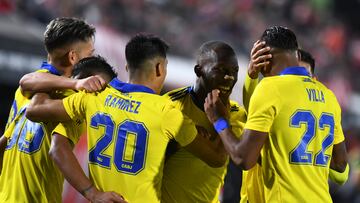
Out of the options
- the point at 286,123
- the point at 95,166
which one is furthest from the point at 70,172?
the point at 286,123

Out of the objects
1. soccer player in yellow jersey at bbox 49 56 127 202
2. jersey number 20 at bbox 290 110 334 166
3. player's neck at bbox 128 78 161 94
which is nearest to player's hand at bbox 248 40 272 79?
jersey number 20 at bbox 290 110 334 166

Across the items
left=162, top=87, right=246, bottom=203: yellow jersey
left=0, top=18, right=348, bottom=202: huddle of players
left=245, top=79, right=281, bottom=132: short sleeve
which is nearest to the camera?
left=245, top=79, right=281, bottom=132: short sleeve

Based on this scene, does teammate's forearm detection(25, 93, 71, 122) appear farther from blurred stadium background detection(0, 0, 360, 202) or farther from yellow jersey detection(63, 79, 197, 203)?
blurred stadium background detection(0, 0, 360, 202)

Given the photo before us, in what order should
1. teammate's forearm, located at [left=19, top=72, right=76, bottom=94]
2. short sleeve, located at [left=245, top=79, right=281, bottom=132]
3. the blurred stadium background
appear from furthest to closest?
the blurred stadium background < teammate's forearm, located at [left=19, top=72, right=76, bottom=94] < short sleeve, located at [left=245, top=79, right=281, bottom=132]

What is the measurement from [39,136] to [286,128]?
171cm

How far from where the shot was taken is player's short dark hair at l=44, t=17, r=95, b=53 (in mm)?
5496

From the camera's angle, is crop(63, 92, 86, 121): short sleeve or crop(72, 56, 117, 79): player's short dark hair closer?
crop(63, 92, 86, 121): short sleeve

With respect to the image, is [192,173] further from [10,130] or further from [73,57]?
[10,130]

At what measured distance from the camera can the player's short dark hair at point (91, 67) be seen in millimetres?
A: 5410

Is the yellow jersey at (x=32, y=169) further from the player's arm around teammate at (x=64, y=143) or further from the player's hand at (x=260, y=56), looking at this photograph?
the player's hand at (x=260, y=56)

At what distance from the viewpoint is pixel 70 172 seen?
16.1ft

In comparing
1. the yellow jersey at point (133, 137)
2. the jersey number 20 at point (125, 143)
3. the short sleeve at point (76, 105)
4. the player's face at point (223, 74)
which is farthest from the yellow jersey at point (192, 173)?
the short sleeve at point (76, 105)

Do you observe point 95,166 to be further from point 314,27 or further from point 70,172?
point 314,27

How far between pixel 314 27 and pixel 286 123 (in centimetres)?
1555
